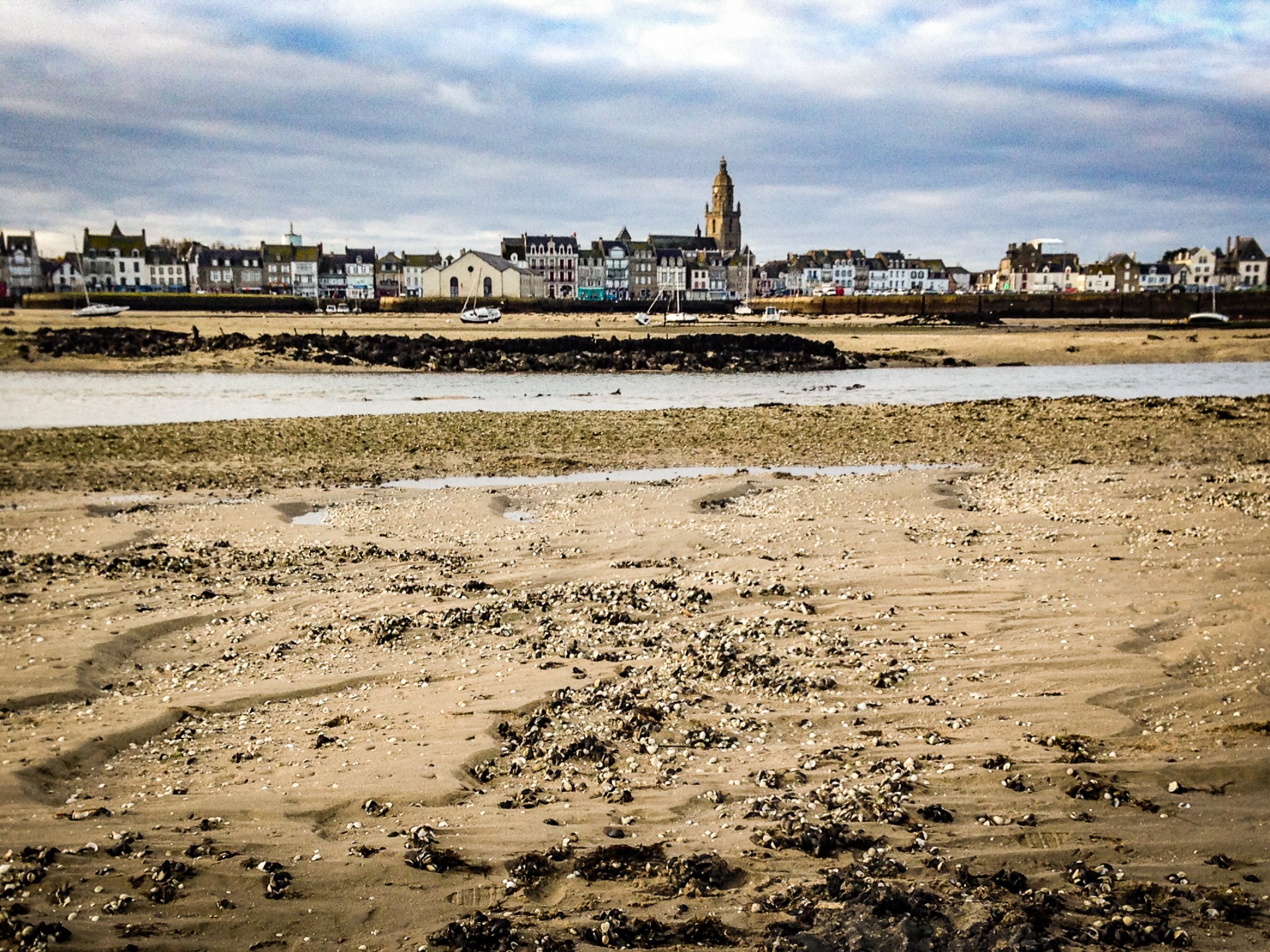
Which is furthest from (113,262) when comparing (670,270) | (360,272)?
(670,270)

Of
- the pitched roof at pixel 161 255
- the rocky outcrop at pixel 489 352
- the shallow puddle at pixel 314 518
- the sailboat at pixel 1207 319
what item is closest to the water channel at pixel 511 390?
the rocky outcrop at pixel 489 352

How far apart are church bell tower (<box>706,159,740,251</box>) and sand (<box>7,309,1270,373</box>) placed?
100 meters

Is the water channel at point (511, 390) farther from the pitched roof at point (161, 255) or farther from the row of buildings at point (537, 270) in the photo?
the pitched roof at point (161, 255)

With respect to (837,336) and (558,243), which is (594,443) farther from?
(558,243)

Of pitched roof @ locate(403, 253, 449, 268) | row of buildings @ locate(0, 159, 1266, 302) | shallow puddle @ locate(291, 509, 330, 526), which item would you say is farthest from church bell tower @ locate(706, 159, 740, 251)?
shallow puddle @ locate(291, 509, 330, 526)

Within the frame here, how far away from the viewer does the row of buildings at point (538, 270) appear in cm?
13962

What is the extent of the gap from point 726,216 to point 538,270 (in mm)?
55499

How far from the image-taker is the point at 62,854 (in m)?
4.54

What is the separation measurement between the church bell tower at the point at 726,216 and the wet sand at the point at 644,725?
17833 centimetres

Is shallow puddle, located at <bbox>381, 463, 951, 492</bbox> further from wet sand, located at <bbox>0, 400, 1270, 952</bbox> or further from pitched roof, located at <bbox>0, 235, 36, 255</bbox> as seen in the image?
pitched roof, located at <bbox>0, 235, 36, 255</bbox>

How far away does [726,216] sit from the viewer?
608 feet

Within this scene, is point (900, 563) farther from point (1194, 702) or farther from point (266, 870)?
point (266, 870)

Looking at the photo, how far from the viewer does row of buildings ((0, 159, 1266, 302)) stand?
5497 inches

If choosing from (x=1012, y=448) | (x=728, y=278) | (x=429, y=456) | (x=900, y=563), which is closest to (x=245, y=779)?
(x=900, y=563)
